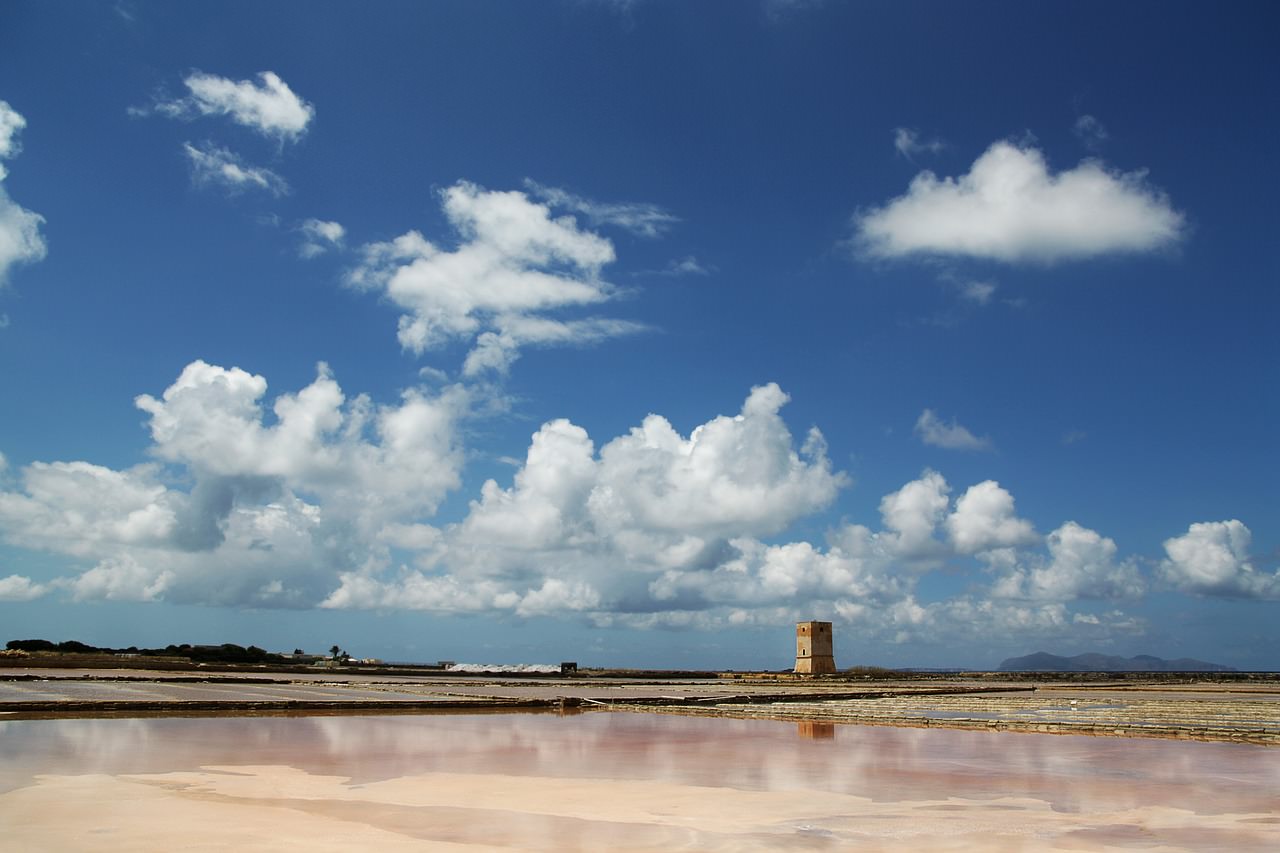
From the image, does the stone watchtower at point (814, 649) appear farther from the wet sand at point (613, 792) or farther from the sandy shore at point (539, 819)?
the sandy shore at point (539, 819)

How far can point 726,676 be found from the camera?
264 feet

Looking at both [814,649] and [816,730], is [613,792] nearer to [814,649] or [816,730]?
[816,730]

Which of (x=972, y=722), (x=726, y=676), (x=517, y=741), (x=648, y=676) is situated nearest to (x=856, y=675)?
(x=726, y=676)

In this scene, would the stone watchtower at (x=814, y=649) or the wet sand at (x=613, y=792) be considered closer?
the wet sand at (x=613, y=792)

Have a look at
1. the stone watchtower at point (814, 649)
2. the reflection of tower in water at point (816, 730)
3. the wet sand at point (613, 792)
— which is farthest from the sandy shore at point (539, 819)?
the stone watchtower at point (814, 649)

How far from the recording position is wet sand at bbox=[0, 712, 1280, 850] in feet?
28.6

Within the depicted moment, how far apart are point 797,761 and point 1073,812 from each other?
543cm

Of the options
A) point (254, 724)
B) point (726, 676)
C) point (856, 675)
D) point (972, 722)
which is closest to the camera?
point (254, 724)

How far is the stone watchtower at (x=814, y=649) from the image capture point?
6769 cm

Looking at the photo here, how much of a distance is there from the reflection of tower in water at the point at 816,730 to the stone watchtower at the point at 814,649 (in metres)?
44.5

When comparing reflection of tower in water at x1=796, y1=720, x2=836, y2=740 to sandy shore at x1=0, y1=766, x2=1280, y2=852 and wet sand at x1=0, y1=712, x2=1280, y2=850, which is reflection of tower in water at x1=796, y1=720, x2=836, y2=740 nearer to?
wet sand at x1=0, y1=712, x2=1280, y2=850

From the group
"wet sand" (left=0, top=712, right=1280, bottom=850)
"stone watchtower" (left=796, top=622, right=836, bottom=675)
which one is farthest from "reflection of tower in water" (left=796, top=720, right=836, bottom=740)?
"stone watchtower" (left=796, top=622, right=836, bottom=675)

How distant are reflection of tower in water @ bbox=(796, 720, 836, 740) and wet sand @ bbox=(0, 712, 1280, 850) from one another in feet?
1.81

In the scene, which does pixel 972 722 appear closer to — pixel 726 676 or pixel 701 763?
pixel 701 763
